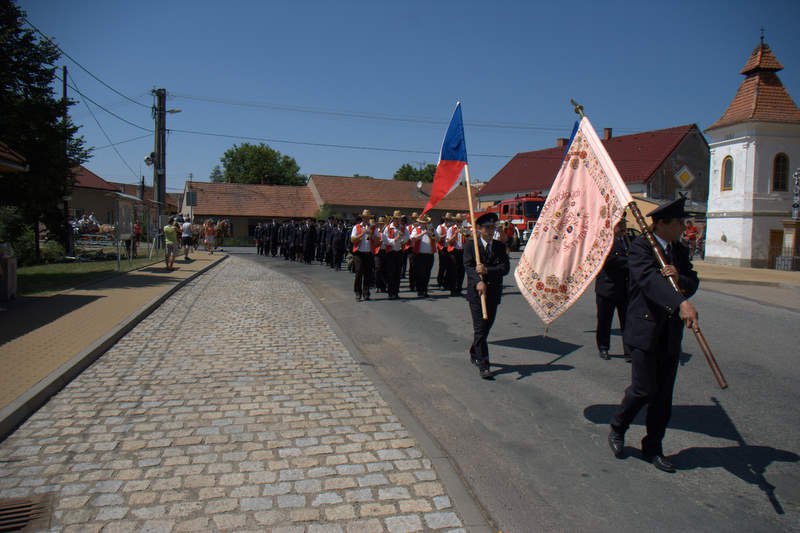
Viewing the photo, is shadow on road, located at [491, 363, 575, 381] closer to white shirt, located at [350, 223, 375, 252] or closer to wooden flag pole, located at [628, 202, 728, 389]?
wooden flag pole, located at [628, 202, 728, 389]

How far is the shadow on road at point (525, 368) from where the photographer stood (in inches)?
265

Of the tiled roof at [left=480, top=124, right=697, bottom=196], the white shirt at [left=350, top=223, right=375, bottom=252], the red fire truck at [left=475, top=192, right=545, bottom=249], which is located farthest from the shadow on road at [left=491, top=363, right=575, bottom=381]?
the tiled roof at [left=480, top=124, right=697, bottom=196]

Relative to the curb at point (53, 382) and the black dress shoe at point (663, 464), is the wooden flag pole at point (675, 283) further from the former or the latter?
the curb at point (53, 382)

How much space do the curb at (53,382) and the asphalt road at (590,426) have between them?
11.1 ft

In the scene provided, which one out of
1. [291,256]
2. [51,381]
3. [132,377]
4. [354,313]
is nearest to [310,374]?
[132,377]

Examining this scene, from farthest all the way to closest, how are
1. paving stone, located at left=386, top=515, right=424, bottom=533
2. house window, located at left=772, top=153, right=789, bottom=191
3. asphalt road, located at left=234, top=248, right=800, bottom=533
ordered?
house window, located at left=772, top=153, right=789, bottom=191
asphalt road, located at left=234, top=248, right=800, bottom=533
paving stone, located at left=386, top=515, right=424, bottom=533

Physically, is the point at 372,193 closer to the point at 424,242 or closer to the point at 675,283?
the point at 424,242

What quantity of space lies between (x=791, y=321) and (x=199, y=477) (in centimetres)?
1055

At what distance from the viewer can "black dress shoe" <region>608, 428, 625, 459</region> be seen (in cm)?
434

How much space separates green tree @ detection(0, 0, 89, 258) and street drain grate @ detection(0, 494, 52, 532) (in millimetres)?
14210

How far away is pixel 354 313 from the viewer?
11203 mm

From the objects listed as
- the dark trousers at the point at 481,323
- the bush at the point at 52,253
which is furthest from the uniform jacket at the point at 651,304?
the bush at the point at 52,253

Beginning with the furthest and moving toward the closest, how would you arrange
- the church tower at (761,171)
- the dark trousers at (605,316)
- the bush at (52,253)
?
1. the church tower at (761,171)
2. the bush at (52,253)
3. the dark trousers at (605,316)

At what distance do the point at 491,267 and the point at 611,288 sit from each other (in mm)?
1890
